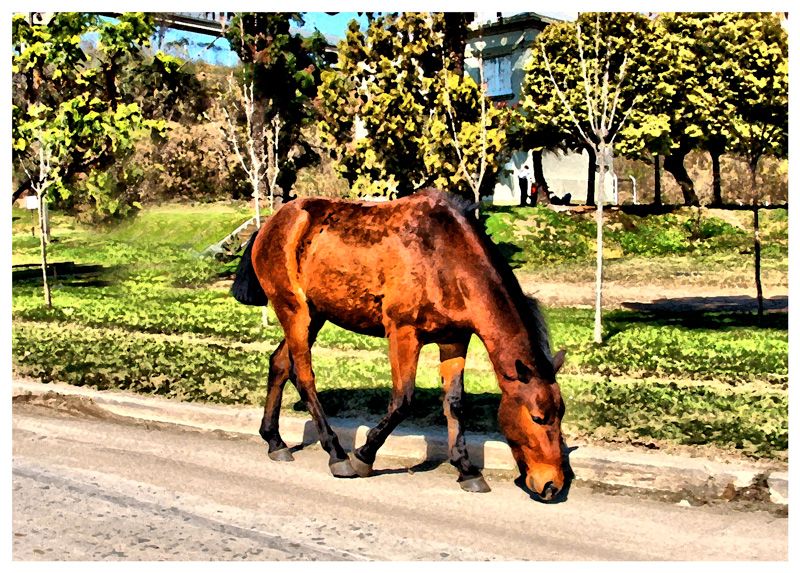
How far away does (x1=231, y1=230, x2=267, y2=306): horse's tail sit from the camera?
9.16 meters

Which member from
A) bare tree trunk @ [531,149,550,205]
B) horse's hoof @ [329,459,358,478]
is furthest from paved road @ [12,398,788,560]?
bare tree trunk @ [531,149,550,205]

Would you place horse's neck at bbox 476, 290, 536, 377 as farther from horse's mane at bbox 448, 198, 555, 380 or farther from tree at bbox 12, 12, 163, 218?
tree at bbox 12, 12, 163, 218

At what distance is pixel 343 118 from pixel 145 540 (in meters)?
21.0

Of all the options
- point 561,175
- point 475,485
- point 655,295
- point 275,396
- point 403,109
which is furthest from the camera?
point 561,175

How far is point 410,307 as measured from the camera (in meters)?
7.73

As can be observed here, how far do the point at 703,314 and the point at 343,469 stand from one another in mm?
13277

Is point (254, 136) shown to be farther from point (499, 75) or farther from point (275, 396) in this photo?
point (275, 396)

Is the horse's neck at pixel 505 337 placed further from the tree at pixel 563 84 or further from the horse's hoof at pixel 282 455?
the tree at pixel 563 84

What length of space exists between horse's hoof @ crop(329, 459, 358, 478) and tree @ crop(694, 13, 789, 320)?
2886cm

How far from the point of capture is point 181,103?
1599 inches

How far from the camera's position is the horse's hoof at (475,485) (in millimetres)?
7668

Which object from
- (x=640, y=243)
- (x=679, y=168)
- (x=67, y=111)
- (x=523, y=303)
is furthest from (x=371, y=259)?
(x=679, y=168)

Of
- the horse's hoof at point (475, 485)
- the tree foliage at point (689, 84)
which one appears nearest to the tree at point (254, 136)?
the tree foliage at point (689, 84)

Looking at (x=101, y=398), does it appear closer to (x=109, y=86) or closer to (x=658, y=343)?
(x=658, y=343)
